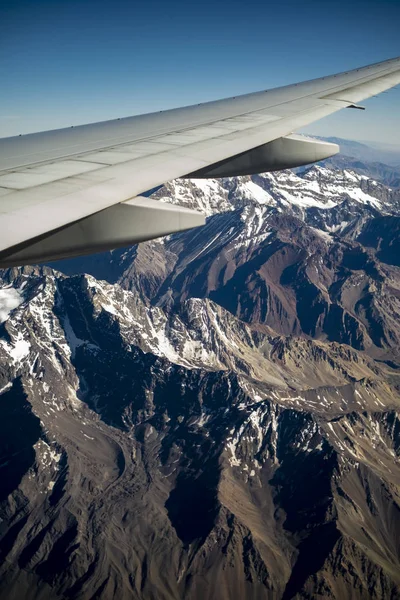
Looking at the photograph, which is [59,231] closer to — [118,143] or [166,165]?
[166,165]

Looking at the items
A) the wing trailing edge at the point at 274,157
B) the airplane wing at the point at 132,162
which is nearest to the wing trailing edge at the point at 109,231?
the airplane wing at the point at 132,162

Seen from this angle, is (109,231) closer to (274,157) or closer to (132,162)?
(132,162)

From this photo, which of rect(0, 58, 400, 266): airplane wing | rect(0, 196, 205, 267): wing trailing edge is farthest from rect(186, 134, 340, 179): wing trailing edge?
rect(0, 196, 205, 267): wing trailing edge

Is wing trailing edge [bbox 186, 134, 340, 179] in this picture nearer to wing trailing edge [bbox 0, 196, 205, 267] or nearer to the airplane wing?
the airplane wing

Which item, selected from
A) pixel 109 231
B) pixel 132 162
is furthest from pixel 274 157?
pixel 109 231

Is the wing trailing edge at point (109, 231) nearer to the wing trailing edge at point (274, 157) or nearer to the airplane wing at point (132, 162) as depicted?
the airplane wing at point (132, 162)

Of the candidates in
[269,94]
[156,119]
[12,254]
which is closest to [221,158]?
[12,254]

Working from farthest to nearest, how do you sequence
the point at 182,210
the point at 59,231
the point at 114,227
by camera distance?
the point at 182,210 → the point at 114,227 → the point at 59,231

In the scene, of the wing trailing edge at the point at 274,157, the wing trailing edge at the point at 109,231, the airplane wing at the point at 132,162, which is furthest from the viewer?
the wing trailing edge at the point at 274,157
